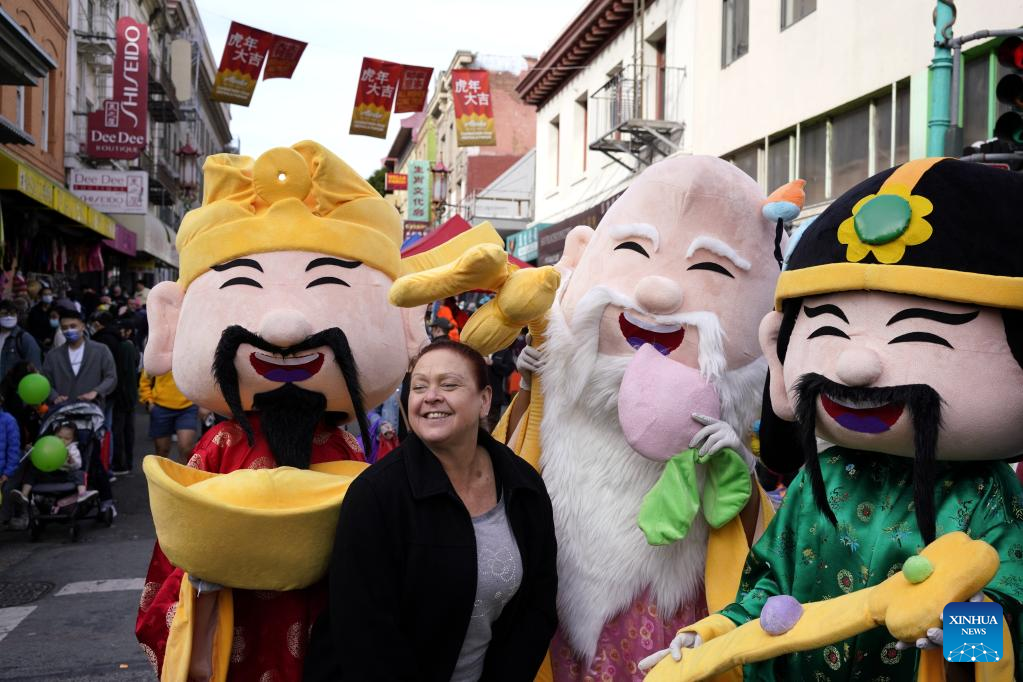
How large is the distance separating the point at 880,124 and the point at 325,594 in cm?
950

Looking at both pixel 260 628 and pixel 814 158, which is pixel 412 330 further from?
pixel 814 158

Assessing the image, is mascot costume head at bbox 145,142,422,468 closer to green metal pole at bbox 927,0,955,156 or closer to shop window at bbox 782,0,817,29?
green metal pole at bbox 927,0,955,156

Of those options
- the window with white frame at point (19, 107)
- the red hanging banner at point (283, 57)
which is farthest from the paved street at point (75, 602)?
the window with white frame at point (19, 107)

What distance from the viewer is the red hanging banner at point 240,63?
12.6 m

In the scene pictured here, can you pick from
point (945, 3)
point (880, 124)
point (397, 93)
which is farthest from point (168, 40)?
point (945, 3)

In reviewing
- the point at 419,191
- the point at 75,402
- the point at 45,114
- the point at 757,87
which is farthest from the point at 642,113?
the point at 419,191

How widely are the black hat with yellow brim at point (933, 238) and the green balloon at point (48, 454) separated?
661 cm

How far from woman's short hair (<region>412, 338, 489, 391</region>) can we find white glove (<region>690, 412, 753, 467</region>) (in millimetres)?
656

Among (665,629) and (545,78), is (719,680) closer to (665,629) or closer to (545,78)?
(665,629)

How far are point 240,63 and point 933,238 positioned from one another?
12044 mm

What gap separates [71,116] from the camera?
2106 centimetres

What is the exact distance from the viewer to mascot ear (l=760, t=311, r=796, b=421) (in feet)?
8.17

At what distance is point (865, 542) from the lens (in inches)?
90.2

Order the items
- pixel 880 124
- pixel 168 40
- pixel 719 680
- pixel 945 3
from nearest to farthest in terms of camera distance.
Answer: pixel 719 680, pixel 945 3, pixel 880 124, pixel 168 40
